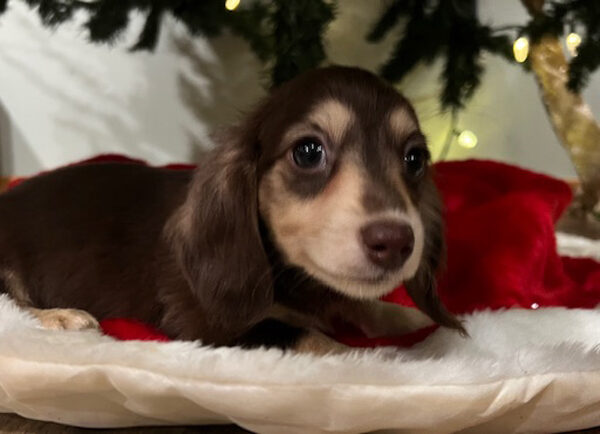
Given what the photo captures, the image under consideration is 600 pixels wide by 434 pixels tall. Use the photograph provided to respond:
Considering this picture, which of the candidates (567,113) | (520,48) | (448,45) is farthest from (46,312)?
(567,113)

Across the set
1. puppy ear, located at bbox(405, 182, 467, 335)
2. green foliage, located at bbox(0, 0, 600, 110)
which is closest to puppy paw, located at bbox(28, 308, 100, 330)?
puppy ear, located at bbox(405, 182, 467, 335)

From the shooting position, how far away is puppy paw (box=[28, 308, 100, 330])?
4.24ft

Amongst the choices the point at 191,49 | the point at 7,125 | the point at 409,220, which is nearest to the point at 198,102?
the point at 191,49

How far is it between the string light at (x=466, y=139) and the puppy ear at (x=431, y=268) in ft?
5.36

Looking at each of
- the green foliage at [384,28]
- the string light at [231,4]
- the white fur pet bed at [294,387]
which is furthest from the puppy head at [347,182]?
the string light at [231,4]

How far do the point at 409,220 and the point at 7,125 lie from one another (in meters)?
2.51

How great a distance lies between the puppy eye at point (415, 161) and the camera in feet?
4.25

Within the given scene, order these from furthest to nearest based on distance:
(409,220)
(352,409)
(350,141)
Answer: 1. (350,141)
2. (409,220)
3. (352,409)

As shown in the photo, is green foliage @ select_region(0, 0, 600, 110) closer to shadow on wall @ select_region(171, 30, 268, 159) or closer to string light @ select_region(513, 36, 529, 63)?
string light @ select_region(513, 36, 529, 63)

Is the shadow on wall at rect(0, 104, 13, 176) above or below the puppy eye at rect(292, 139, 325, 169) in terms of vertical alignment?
below

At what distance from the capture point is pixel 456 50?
7.68 feet

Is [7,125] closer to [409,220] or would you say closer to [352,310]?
[352,310]

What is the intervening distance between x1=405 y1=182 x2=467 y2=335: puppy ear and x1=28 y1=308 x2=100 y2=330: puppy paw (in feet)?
1.96

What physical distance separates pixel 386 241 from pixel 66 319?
0.62 meters
